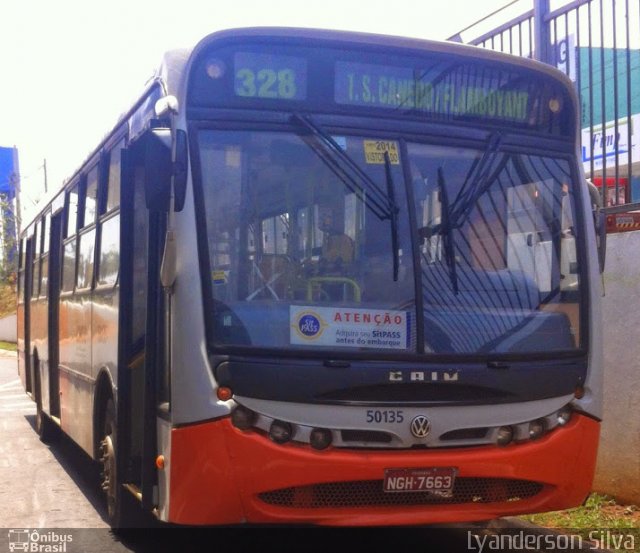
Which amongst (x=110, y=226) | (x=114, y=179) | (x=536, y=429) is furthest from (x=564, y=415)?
(x=114, y=179)

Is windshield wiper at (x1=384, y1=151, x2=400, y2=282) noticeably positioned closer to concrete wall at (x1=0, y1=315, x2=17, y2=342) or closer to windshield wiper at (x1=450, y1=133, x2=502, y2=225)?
windshield wiper at (x1=450, y1=133, x2=502, y2=225)

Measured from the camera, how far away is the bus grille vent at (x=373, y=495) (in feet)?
18.4

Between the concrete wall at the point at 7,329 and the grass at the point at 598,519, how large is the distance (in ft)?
146

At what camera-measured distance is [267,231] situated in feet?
18.9

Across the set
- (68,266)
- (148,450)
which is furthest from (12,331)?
(148,450)

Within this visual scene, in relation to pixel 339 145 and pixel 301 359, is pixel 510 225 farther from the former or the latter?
pixel 301 359

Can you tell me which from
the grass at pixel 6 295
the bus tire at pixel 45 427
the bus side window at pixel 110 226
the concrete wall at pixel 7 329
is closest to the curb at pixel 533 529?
the bus side window at pixel 110 226

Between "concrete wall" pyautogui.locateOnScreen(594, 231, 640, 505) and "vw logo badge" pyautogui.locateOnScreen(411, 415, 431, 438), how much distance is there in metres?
2.90

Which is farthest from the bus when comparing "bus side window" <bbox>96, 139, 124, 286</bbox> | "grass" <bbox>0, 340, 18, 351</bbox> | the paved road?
"grass" <bbox>0, 340, 18, 351</bbox>

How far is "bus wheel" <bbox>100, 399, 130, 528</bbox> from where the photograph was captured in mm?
7054

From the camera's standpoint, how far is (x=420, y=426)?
5727 millimetres

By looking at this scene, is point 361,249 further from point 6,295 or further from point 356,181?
point 6,295

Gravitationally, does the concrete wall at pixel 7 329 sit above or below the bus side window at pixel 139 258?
below

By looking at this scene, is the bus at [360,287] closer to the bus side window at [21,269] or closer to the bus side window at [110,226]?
the bus side window at [110,226]
